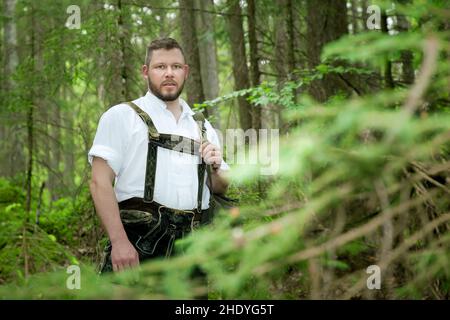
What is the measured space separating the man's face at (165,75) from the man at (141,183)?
176 millimetres

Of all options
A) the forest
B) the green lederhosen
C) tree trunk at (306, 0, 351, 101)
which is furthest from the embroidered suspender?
tree trunk at (306, 0, 351, 101)

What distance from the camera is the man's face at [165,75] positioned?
377cm

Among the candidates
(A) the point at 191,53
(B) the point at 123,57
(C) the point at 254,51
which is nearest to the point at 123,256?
(B) the point at 123,57

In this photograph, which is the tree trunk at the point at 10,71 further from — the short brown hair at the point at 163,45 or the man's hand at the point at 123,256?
the man's hand at the point at 123,256

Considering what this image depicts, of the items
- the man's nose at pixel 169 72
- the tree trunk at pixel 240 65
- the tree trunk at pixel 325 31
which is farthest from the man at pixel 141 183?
the tree trunk at pixel 240 65

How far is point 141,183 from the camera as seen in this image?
3.48 metres

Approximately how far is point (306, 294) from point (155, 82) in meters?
2.64

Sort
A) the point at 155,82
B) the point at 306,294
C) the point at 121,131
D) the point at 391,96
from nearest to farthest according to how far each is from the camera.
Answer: the point at 391,96 < the point at 121,131 < the point at 155,82 < the point at 306,294

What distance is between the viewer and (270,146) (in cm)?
177

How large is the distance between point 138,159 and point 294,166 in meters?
2.20

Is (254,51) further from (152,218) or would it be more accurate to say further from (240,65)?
(152,218)

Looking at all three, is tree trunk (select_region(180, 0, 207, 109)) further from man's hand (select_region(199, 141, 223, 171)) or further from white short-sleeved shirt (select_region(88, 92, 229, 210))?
man's hand (select_region(199, 141, 223, 171))
